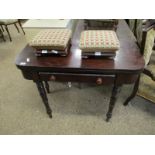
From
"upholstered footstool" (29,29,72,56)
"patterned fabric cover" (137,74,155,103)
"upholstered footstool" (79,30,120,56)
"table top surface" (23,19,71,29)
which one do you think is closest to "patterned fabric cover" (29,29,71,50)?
"upholstered footstool" (29,29,72,56)

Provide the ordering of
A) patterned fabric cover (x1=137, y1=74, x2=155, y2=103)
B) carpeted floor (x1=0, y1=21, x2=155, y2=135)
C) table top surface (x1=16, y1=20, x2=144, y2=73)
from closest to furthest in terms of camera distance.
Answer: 1. table top surface (x1=16, y1=20, x2=144, y2=73)
2. patterned fabric cover (x1=137, y1=74, x2=155, y2=103)
3. carpeted floor (x1=0, y1=21, x2=155, y2=135)

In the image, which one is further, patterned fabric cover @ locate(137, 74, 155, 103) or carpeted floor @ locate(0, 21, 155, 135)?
carpeted floor @ locate(0, 21, 155, 135)

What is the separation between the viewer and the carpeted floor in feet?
4.42

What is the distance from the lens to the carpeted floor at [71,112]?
1.35 m

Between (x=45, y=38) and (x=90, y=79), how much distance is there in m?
0.41

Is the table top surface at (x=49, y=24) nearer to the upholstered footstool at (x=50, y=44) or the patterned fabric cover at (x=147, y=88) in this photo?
the upholstered footstool at (x=50, y=44)

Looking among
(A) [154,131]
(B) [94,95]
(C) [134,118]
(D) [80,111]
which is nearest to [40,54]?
(D) [80,111]

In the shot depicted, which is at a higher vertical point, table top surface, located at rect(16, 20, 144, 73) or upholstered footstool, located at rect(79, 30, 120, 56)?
upholstered footstool, located at rect(79, 30, 120, 56)

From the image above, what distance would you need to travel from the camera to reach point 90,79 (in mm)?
979

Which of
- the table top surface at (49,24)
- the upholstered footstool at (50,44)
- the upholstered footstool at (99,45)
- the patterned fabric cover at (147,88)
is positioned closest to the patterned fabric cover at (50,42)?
the upholstered footstool at (50,44)

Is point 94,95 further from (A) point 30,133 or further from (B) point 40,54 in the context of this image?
(B) point 40,54

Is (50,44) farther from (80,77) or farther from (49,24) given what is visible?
(49,24)

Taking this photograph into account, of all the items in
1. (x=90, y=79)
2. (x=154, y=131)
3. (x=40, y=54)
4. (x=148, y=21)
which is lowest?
(x=154, y=131)

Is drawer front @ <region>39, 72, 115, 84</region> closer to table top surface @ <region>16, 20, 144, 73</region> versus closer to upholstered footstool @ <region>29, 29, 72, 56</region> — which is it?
table top surface @ <region>16, 20, 144, 73</region>
